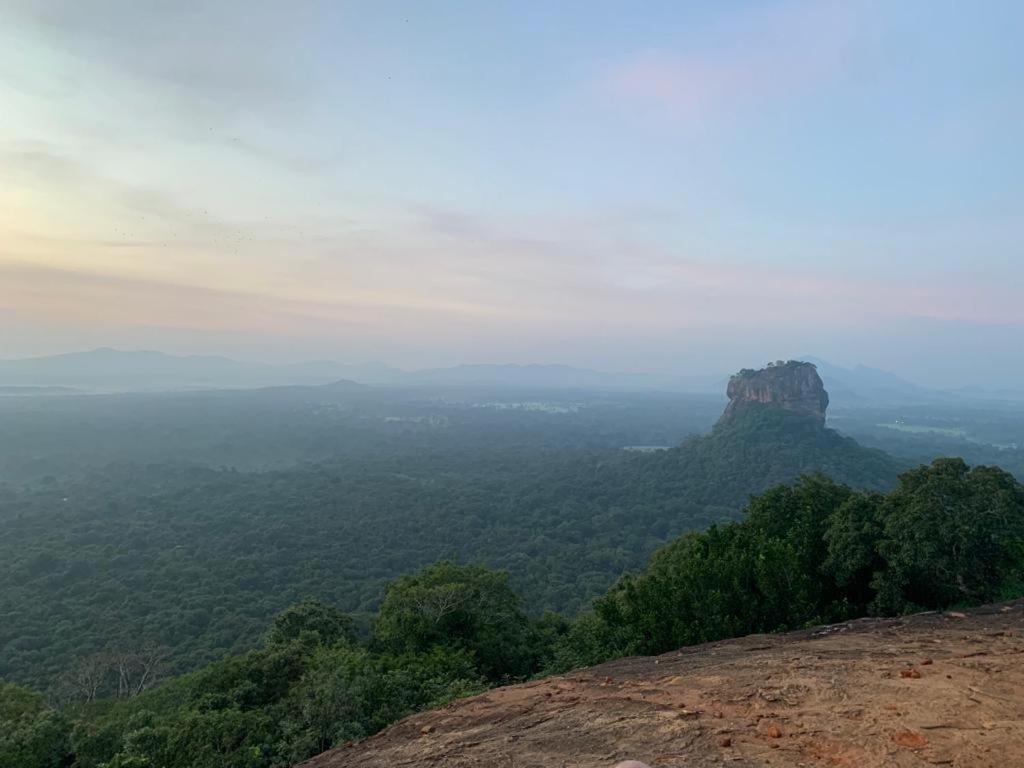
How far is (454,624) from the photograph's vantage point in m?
17.3

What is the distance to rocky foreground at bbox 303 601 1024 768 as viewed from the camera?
4812 mm

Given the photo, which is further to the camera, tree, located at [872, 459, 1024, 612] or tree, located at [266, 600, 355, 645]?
tree, located at [266, 600, 355, 645]

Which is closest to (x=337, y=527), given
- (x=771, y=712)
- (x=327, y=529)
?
(x=327, y=529)

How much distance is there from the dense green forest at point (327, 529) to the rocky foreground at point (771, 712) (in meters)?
24.6

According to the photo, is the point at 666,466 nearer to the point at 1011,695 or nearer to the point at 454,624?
the point at 454,624

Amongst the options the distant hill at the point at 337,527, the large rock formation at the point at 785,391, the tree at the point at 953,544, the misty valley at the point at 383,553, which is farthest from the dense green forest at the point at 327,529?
the tree at the point at 953,544

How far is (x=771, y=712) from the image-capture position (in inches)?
223

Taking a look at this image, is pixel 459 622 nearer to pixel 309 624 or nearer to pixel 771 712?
pixel 309 624

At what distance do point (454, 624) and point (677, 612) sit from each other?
8431 mm

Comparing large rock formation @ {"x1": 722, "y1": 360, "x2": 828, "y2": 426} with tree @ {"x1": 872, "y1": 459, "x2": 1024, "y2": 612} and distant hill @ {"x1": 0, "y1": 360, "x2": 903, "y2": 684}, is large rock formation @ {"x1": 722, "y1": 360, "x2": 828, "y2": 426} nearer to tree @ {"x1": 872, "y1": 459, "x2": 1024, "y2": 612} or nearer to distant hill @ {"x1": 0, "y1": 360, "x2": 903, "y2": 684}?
distant hill @ {"x1": 0, "y1": 360, "x2": 903, "y2": 684}

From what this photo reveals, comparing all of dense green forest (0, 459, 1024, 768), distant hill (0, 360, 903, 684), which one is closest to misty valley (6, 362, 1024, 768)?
dense green forest (0, 459, 1024, 768)

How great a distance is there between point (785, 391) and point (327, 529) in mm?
72830

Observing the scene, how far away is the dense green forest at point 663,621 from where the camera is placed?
968 cm

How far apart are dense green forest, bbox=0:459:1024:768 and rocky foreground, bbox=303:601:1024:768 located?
115 inches
